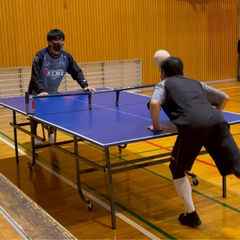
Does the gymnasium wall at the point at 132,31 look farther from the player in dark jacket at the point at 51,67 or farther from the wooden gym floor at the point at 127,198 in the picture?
the wooden gym floor at the point at 127,198

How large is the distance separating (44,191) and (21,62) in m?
5.36

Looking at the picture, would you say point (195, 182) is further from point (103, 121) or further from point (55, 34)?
point (55, 34)

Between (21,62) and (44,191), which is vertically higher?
(21,62)

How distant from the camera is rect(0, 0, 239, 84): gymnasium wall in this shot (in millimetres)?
8859

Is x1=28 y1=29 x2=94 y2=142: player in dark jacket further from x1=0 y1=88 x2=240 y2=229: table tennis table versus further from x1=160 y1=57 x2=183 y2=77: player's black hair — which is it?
x1=160 y1=57 x2=183 y2=77: player's black hair

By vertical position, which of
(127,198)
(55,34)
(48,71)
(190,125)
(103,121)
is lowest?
(127,198)

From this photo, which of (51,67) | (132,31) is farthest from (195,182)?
(132,31)

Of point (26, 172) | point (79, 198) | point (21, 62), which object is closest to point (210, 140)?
point (79, 198)

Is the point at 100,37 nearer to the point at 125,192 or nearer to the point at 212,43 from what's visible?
the point at 212,43

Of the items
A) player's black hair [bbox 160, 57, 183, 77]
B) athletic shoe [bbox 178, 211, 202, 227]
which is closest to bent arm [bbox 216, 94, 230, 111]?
player's black hair [bbox 160, 57, 183, 77]

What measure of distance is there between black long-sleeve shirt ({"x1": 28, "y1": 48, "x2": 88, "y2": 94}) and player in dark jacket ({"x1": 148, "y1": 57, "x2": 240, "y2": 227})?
7.50ft

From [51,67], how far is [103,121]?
1810mm

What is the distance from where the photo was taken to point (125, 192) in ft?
13.2

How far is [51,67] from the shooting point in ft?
17.2
